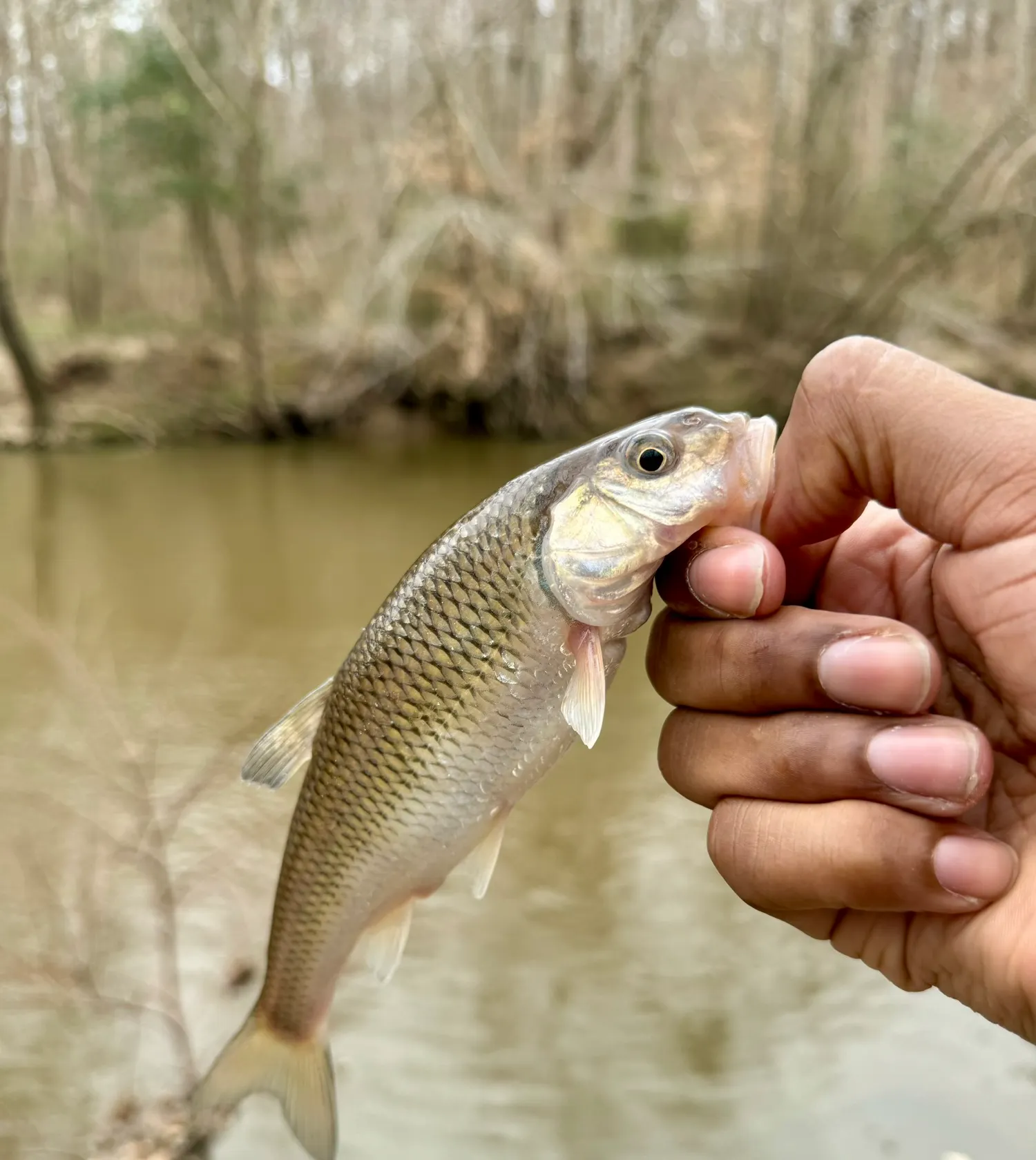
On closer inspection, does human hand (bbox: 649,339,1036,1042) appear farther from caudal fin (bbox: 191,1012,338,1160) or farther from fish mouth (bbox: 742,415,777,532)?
caudal fin (bbox: 191,1012,338,1160)

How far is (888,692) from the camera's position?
1494 millimetres

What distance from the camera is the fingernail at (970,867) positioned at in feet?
4.84

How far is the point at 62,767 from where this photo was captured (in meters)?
5.55

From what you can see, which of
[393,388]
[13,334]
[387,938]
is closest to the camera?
[387,938]

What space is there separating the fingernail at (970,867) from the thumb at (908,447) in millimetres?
484

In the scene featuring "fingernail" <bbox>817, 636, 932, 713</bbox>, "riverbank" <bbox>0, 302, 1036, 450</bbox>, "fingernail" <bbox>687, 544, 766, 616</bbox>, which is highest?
"fingernail" <bbox>687, 544, 766, 616</bbox>

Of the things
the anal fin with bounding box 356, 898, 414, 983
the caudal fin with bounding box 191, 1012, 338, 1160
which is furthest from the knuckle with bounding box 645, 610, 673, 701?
the caudal fin with bounding box 191, 1012, 338, 1160

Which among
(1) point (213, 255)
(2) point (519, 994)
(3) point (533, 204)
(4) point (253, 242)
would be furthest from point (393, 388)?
(2) point (519, 994)

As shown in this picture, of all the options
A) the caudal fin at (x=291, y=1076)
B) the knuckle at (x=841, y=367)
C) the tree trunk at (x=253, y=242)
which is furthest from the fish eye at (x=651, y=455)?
the tree trunk at (x=253, y=242)

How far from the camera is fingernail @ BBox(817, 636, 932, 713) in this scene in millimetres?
1482

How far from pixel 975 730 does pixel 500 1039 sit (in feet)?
9.49

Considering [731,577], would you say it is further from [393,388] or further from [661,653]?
[393,388]

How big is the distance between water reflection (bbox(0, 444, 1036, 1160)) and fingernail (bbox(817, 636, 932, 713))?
2505mm

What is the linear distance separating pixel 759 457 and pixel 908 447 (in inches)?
9.6
